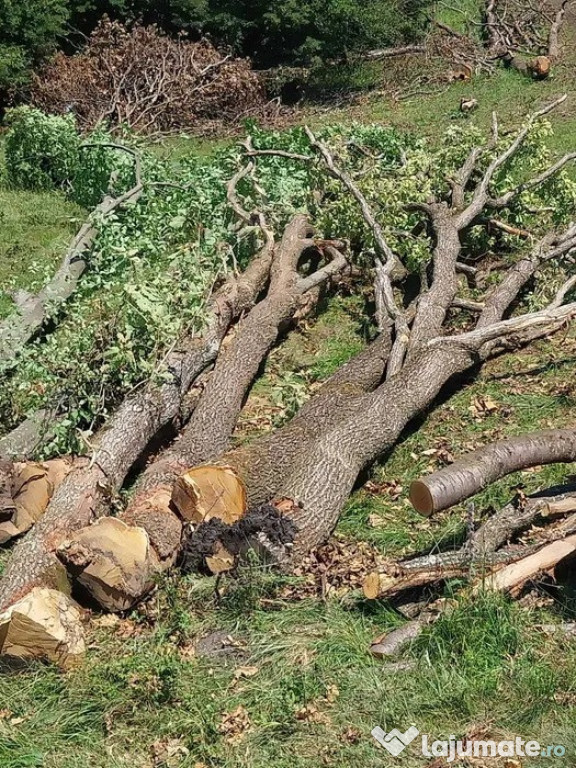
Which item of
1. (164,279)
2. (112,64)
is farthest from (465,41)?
(164,279)

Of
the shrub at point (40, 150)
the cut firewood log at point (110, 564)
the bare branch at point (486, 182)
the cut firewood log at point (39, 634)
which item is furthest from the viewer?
the shrub at point (40, 150)

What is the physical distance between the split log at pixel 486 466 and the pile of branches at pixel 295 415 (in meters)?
0.03

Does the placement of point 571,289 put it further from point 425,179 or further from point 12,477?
point 12,477

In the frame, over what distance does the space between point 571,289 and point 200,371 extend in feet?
10.5

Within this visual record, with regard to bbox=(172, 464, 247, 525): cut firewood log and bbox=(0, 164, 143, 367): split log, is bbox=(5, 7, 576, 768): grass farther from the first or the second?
bbox=(0, 164, 143, 367): split log

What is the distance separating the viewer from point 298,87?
1625cm

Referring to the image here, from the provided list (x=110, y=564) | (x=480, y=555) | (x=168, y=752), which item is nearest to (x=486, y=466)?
(x=480, y=555)

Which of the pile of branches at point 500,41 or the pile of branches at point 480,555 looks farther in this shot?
the pile of branches at point 500,41

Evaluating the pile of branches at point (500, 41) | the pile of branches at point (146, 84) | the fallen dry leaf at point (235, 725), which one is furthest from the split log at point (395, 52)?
the fallen dry leaf at point (235, 725)

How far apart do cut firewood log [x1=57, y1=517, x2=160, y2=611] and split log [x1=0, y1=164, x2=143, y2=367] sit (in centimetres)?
211

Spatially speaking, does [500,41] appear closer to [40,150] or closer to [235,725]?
[40,150]

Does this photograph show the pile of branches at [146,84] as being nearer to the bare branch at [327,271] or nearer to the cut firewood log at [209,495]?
the bare branch at [327,271]

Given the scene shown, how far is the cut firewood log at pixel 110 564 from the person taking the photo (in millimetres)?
4109

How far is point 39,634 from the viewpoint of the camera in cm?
379
